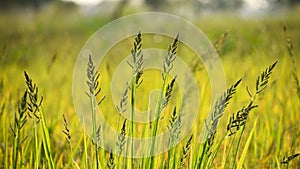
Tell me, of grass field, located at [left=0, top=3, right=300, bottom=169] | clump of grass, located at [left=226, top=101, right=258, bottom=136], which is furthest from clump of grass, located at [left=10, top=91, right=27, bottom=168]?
clump of grass, located at [left=226, top=101, right=258, bottom=136]

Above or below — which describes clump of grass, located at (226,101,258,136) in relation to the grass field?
below

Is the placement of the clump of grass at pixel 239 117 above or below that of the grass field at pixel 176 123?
below

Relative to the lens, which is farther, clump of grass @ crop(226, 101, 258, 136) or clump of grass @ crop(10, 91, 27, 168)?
clump of grass @ crop(10, 91, 27, 168)

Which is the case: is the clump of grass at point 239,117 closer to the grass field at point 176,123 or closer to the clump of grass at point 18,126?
the grass field at point 176,123

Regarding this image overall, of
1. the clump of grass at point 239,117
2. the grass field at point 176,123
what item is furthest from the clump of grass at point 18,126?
the clump of grass at point 239,117

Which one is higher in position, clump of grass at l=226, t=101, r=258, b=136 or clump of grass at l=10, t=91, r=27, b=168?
clump of grass at l=10, t=91, r=27, b=168

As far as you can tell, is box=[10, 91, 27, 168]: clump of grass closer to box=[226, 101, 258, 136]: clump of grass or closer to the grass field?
the grass field

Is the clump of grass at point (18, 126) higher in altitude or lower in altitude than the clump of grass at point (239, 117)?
higher

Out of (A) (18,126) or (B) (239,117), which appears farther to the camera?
(A) (18,126)

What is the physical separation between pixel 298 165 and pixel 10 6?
3864 centimetres

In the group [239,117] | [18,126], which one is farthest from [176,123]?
[18,126]

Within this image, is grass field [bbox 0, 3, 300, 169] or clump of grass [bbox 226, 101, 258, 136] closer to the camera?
clump of grass [bbox 226, 101, 258, 136]

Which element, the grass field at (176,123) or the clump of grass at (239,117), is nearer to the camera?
the clump of grass at (239,117)

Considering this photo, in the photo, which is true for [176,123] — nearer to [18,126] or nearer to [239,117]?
[239,117]
